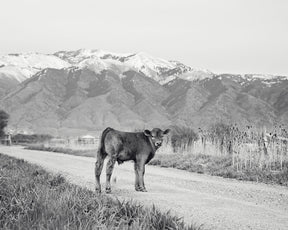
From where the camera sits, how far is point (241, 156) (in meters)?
21.4

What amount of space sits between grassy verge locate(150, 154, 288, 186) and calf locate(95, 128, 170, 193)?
19.2 feet

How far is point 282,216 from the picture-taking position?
28.6ft

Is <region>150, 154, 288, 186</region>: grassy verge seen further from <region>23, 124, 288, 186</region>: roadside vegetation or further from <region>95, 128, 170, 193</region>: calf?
<region>95, 128, 170, 193</region>: calf

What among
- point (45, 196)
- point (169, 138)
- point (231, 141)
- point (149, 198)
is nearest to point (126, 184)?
point (149, 198)

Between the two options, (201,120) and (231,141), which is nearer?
(231,141)

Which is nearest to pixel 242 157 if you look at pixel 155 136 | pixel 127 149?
pixel 155 136

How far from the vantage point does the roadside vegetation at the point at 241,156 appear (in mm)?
18281

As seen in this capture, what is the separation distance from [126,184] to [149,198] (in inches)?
145

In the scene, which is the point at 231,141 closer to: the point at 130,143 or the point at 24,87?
the point at 130,143

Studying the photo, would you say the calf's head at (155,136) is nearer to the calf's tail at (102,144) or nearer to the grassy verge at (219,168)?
the calf's tail at (102,144)

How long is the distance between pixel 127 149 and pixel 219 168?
31.8 feet

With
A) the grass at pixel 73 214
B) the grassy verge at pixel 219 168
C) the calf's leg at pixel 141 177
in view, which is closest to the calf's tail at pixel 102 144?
the calf's leg at pixel 141 177

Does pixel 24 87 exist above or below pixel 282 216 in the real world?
above

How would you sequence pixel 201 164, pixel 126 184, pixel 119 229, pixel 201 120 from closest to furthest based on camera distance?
pixel 119 229 < pixel 126 184 < pixel 201 164 < pixel 201 120
